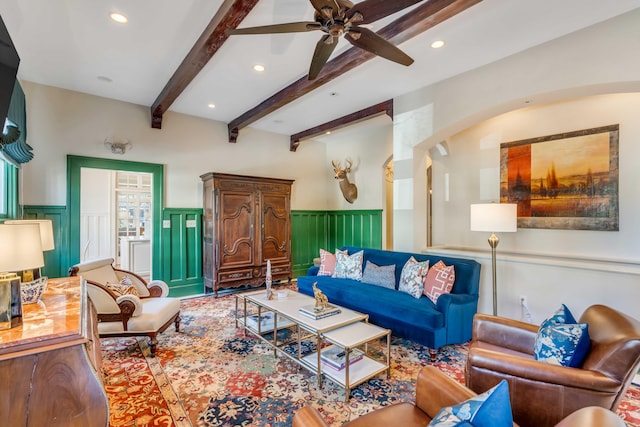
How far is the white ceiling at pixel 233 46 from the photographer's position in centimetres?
249

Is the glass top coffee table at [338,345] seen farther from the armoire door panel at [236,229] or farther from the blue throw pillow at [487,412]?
the armoire door panel at [236,229]

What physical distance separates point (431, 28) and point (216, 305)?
446 cm

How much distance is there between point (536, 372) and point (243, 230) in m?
4.46

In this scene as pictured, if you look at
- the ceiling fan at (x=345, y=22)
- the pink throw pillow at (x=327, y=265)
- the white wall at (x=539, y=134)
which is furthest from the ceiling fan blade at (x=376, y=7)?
the pink throw pillow at (x=327, y=265)

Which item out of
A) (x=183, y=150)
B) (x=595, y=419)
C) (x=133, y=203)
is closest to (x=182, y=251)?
(x=183, y=150)

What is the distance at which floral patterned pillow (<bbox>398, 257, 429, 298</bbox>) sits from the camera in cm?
329

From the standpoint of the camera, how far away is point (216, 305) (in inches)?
180

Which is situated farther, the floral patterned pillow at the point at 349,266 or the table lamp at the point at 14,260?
the floral patterned pillow at the point at 349,266

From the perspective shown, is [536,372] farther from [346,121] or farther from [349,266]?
[346,121]

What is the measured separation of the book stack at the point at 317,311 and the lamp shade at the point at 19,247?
6.18ft

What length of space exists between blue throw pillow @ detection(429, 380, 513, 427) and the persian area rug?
50.7 inches

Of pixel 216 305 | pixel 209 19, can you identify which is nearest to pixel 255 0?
pixel 209 19

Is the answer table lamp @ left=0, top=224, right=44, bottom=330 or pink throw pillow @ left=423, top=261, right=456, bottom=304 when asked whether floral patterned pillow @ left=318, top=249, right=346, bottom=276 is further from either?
table lamp @ left=0, top=224, right=44, bottom=330

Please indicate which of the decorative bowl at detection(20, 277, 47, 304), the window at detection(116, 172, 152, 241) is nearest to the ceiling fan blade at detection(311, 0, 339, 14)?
the decorative bowl at detection(20, 277, 47, 304)
